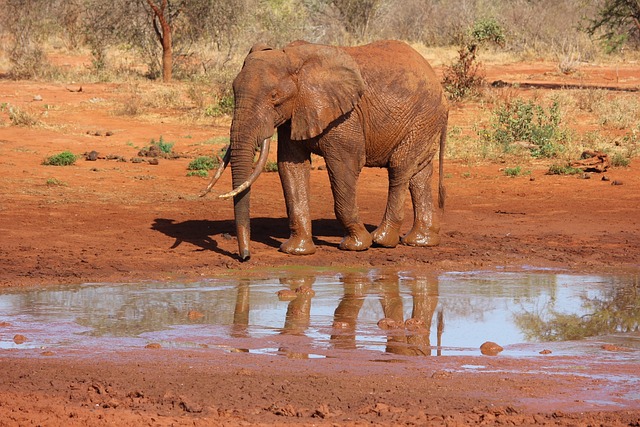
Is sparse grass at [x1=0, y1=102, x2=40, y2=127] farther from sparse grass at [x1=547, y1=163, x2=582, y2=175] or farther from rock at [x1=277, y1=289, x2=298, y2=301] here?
rock at [x1=277, y1=289, x2=298, y2=301]

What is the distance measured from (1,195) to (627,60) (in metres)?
24.3

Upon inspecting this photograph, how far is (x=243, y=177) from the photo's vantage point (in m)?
9.46

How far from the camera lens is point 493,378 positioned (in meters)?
5.89

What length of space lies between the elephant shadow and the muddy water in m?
1.33

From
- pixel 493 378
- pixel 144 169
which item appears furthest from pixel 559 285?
pixel 144 169

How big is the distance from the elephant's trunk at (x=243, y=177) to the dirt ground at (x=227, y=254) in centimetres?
35

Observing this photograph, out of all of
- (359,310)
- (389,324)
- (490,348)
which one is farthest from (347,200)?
(490,348)

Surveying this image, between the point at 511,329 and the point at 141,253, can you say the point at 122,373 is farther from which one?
the point at 141,253

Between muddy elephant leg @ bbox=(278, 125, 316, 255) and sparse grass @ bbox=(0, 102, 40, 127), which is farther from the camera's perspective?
sparse grass @ bbox=(0, 102, 40, 127)

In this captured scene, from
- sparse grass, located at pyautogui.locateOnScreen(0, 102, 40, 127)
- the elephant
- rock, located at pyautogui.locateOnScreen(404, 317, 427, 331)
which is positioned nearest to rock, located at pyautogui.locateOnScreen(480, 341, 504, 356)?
rock, located at pyautogui.locateOnScreen(404, 317, 427, 331)

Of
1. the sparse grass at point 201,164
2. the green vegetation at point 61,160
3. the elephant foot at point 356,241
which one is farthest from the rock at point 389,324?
the green vegetation at point 61,160

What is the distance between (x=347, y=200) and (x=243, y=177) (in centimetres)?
119

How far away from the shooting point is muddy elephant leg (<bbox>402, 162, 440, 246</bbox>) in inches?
429

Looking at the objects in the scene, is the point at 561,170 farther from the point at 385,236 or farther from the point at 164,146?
the point at 164,146
